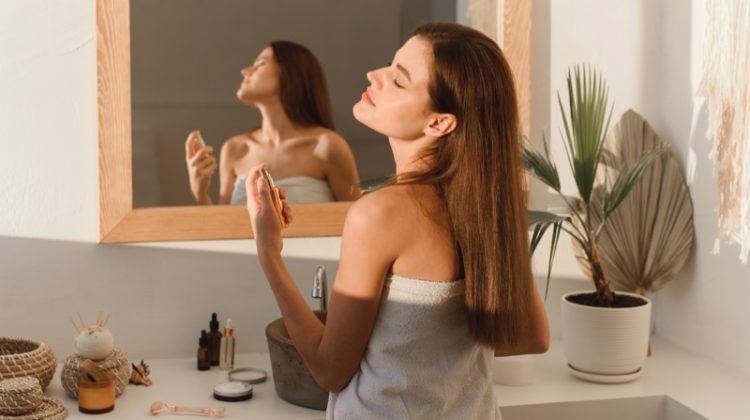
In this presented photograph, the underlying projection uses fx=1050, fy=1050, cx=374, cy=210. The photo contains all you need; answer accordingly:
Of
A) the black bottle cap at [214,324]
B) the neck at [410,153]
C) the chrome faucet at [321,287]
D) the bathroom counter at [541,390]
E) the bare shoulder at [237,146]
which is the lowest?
the bathroom counter at [541,390]

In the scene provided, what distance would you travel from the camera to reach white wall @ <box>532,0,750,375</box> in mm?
2291

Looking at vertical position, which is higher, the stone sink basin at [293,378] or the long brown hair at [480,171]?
the long brown hair at [480,171]

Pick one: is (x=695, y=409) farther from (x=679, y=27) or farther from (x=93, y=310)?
(x=93, y=310)

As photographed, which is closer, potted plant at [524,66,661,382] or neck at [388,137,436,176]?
neck at [388,137,436,176]

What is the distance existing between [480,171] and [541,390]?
0.80 meters

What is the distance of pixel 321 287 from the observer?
2119 mm

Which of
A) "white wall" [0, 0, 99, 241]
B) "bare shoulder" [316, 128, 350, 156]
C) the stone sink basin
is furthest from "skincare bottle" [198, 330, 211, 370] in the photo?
"bare shoulder" [316, 128, 350, 156]

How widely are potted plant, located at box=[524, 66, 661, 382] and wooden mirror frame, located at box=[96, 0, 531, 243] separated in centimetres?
45

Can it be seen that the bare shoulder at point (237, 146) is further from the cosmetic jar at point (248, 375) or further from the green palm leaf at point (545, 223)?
the green palm leaf at point (545, 223)

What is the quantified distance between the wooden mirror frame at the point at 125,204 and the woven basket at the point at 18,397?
428mm

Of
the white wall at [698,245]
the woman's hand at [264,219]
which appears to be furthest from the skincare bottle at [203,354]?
the white wall at [698,245]

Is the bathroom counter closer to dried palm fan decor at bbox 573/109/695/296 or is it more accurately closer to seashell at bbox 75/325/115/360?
seashell at bbox 75/325/115/360

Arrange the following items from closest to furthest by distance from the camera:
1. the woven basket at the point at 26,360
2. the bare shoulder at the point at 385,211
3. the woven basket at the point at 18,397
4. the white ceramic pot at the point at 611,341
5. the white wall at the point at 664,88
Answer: the bare shoulder at the point at 385,211
the woven basket at the point at 18,397
the woven basket at the point at 26,360
the white ceramic pot at the point at 611,341
the white wall at the point at 664,88

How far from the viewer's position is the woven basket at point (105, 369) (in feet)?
6.45
